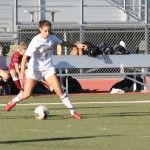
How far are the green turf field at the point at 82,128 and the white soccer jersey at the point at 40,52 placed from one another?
1092 mm

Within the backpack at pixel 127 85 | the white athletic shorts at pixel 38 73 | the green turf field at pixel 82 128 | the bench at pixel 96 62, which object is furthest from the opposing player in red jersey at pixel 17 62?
the white athletic shorts at pixel 38 73

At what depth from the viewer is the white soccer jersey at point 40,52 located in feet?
45.3

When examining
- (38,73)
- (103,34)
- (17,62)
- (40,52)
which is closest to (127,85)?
(103,34)

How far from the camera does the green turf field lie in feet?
33.0

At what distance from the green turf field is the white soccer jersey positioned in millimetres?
1092

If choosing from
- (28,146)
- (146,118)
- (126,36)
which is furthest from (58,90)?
(126,36)

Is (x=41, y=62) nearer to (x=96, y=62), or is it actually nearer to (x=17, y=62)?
(x=17, y=62)

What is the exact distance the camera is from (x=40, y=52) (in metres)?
13.9

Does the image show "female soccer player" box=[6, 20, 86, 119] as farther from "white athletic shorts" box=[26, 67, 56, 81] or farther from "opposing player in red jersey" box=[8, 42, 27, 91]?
"opposing player in red jersey" box=[8, 42, 27, 91]

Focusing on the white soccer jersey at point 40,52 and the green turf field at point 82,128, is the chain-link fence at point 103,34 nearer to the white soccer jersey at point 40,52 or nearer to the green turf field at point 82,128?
the green turf field at point 82,128

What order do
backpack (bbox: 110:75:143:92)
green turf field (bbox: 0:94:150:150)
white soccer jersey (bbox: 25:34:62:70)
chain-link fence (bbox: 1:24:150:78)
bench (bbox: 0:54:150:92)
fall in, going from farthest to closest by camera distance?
chain-link fence (bbox: 1:24:150:78)
backpack (bbox: 110:75:143:92)
bench (bbox: 0:54:150:92)
white soccer jersey (bbox: 25:34:62:70)
green turf field (bbox: 0:94:150:150)

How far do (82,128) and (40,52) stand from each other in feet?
7.49

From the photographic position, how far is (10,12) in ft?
92.7

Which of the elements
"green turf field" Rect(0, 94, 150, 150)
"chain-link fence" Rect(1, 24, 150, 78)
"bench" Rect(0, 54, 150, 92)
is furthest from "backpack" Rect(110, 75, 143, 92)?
"green turf field" Rect(0, 94, 150, 150)
